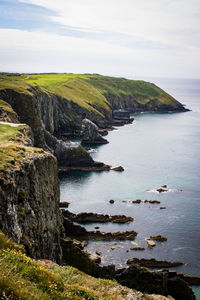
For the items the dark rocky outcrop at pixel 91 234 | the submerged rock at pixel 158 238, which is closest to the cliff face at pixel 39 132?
the dark rocky outcrop at pixel 91 234

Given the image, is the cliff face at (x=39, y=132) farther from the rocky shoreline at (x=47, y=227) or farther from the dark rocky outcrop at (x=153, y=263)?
the dark rocky outcrop at (x=153, y=263)

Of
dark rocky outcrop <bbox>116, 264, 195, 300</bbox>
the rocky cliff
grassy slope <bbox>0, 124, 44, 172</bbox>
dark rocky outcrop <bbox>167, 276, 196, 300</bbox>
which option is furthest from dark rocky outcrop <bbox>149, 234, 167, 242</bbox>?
grassy slope <bbox>0, 124, 44, 172</bbox>

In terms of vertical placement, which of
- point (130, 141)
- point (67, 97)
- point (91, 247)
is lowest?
point (91, 247)

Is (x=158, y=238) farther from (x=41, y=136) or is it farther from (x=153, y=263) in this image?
(x=41, y=136)

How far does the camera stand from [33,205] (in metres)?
40.6

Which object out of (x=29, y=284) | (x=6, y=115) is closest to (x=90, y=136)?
(x=6, y=115)

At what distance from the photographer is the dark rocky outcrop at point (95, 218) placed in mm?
68500

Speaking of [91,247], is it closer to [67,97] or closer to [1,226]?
[1,226]

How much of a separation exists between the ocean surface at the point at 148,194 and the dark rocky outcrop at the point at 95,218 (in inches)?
68.7

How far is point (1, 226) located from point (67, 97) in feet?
525

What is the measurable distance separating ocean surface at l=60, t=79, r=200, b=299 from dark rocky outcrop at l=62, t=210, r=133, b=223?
5.73 feet

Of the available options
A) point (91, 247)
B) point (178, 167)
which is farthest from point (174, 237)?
point (178, 167)

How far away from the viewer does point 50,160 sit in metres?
51.6

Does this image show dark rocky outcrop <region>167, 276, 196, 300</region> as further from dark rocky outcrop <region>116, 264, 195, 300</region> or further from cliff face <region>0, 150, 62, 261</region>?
cliff face <region>0, 150, 62, 261</region>
